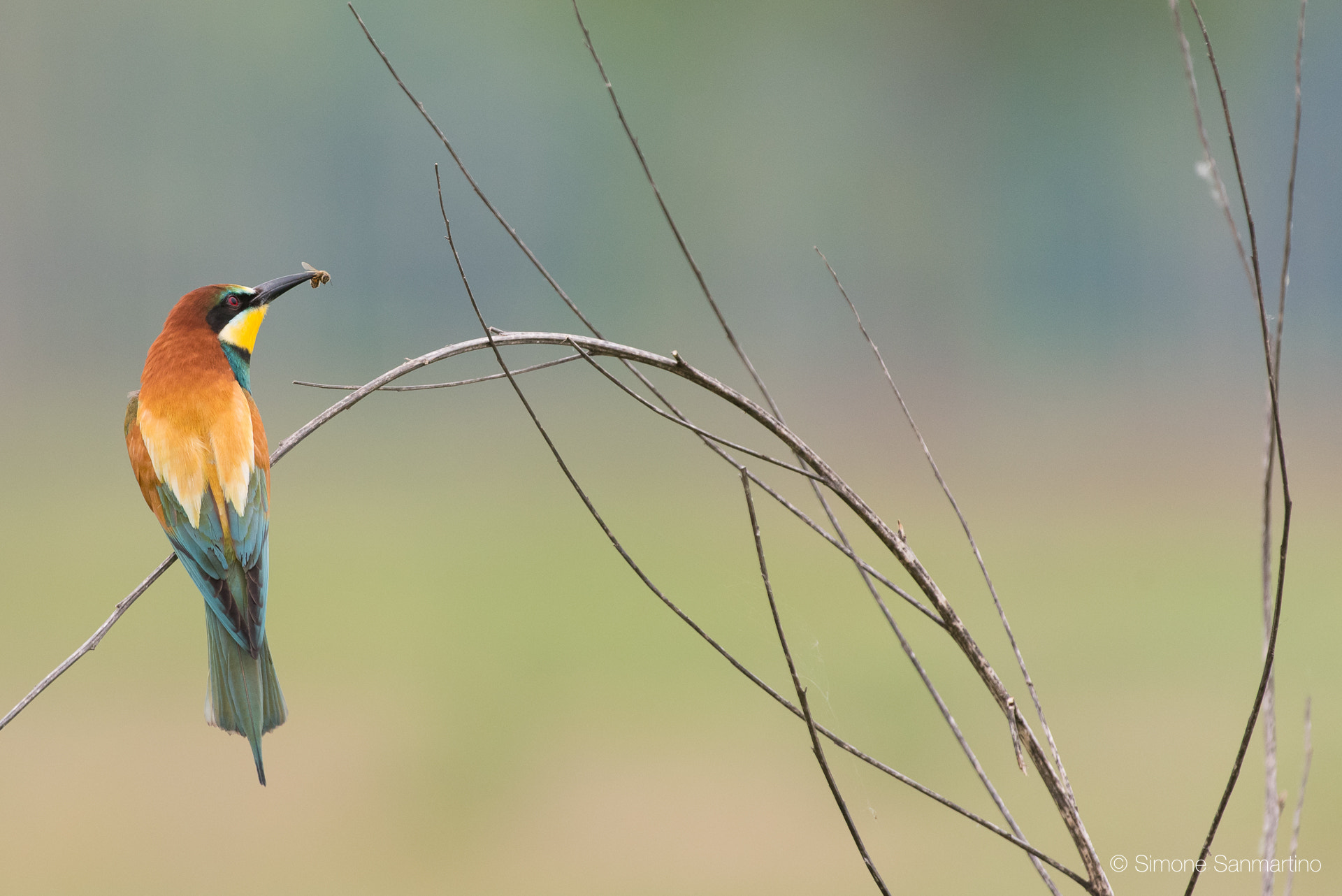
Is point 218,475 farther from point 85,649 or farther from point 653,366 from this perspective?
point 653,366

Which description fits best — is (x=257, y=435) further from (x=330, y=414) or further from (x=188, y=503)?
(x=330, y=414)

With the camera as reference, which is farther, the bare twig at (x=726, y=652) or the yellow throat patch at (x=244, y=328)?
the yellow throat patch at (x=244, y=328)

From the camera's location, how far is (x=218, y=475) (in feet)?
1.84

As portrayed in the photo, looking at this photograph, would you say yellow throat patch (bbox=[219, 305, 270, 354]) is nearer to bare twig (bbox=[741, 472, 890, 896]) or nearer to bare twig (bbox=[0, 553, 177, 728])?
bare twig (bbox=[0, 553, 177, 728])

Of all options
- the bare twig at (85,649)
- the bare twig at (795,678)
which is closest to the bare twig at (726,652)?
the bare twig at (795,678)

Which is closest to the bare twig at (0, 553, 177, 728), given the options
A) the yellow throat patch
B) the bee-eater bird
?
the bee-eater bird

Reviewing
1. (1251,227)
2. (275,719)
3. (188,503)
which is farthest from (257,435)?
(1251,227)

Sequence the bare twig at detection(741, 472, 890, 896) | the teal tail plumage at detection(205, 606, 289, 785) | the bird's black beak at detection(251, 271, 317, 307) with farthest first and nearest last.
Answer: the bird's black beak at detection(251, 271, 317, 307)
the teal tail plumage at detection(205, 606, 289, 785)
the bare twig at detection(741, 472, 890, 896)

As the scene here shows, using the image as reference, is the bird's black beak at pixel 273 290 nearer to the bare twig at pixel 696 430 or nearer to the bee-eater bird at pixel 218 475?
the bee-eater bird at pixel 218 475

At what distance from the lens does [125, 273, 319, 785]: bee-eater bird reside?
0.51 m

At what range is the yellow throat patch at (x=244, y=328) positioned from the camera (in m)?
0.62

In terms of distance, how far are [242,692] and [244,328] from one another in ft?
0.80

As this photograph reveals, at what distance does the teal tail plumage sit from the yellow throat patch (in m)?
0.21

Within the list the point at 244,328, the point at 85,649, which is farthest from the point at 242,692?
the point at 244,328
